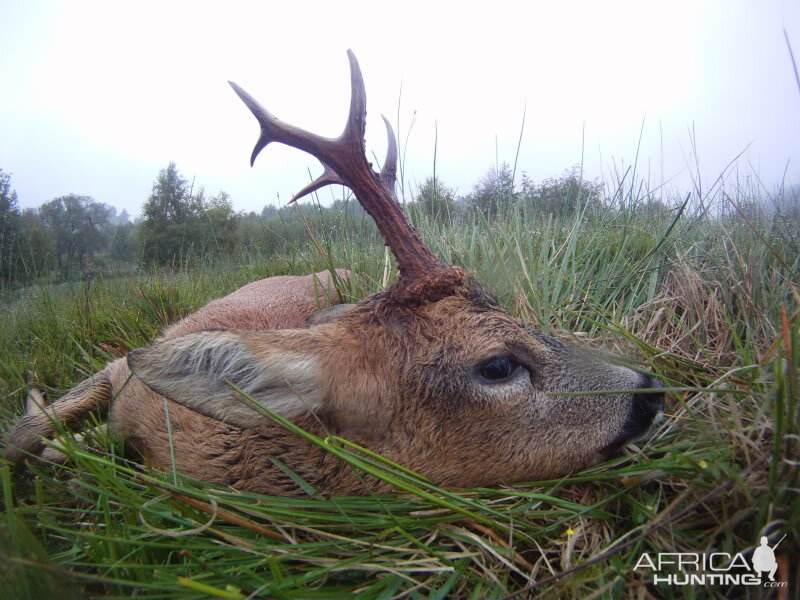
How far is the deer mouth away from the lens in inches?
66.6

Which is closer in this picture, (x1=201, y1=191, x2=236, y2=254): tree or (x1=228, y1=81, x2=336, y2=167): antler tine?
(x1=228, y1=81, x2=336, y2=167): antler tine

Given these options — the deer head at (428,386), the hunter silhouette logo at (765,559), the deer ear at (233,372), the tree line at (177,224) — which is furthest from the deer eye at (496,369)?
the tree line at (177,224)

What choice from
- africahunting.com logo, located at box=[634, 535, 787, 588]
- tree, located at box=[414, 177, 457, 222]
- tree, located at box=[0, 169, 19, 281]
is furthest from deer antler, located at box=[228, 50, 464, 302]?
tree, located at box=[0, 169, 19, 281]

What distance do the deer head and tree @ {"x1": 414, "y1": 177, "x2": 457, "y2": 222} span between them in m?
3.23

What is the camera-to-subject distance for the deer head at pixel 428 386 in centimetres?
172

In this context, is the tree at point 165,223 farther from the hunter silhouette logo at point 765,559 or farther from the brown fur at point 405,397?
the hunter silhouette logo at point 765,559

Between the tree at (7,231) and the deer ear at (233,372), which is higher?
the tree at (7,231)

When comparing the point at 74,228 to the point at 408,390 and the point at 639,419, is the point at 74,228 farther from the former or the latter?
the point at 639,419

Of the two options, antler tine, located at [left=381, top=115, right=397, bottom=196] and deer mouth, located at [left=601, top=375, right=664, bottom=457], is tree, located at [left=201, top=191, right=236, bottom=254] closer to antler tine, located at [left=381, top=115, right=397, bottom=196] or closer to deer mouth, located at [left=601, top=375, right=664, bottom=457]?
antler tine, located at [left=381, top=115, right=397, bottom=196]

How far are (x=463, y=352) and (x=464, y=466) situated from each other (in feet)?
1.49

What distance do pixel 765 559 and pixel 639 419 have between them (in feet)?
2.42

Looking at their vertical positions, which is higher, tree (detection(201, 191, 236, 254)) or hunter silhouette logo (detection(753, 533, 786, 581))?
tree (detection(201, 191, 236, 254))

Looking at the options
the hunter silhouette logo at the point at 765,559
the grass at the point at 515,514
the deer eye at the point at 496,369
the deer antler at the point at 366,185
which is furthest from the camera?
the deer antler at the point at 366,185

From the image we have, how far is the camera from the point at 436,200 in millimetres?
5402
